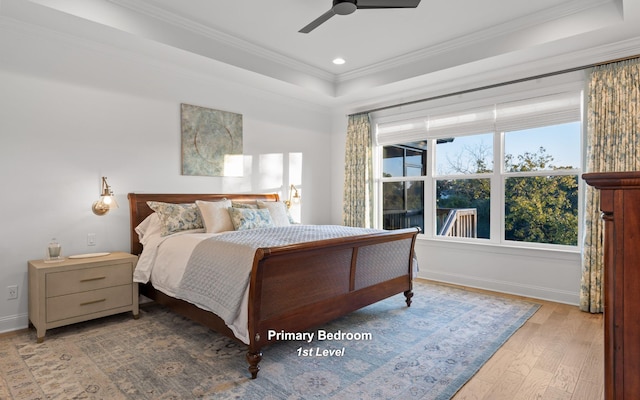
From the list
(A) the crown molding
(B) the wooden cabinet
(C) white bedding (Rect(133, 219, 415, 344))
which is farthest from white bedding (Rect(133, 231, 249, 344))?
(A) the crown molding

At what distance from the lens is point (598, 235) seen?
3.41 metres

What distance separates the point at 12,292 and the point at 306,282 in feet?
8.37

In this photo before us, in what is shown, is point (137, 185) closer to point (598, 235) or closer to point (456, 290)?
point (456, 290)

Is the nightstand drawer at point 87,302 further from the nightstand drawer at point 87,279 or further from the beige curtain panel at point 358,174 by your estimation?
the beige curtain panel at point 358,174

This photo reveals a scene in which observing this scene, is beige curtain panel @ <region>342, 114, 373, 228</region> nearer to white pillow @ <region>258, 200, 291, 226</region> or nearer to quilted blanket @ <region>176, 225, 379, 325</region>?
white pillow @ <region>258, 200, 291, 226</region>

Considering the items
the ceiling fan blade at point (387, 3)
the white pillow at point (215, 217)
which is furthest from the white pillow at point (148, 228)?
the ceiling fan blade at point (387, 3)

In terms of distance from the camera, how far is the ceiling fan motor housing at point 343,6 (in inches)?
102

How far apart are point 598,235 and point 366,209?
280 centimetres

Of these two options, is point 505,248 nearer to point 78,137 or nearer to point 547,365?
point 547,365

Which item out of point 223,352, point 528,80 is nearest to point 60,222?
point 223,352

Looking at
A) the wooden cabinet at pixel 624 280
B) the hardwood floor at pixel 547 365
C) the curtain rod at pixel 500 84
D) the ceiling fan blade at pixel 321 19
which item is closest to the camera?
the wooden cabinet at pixel 624 280

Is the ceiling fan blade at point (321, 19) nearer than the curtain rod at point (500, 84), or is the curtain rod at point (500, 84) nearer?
the ceiling fan blade at point (321, 19)

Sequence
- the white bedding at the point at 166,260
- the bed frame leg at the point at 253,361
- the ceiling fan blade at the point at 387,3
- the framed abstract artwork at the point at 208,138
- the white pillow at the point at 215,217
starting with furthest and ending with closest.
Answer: the framed abstract artwork at the point at 208,138 → the white pillow at the point at 215,217 → the white bedding at the point at 166,260 → the ceiling fan blade at the point at 387,3 → the bed frame leg at the point at 253,361

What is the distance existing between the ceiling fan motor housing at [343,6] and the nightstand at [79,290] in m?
2.78
